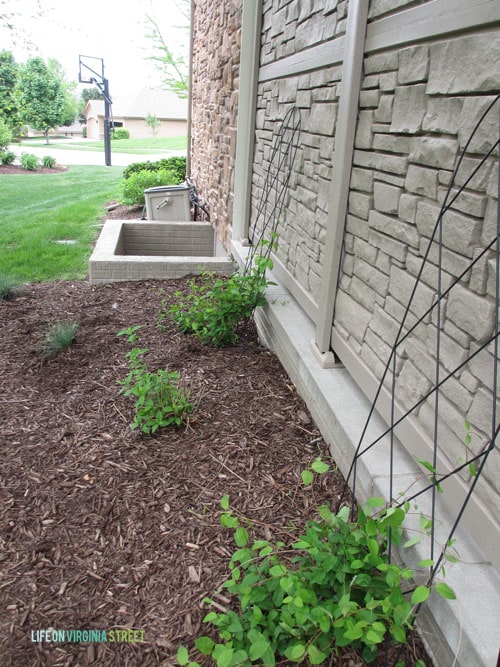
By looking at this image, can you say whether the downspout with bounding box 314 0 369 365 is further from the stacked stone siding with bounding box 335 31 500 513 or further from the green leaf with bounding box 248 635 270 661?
the green leaf with bounding box 248 635 270 661

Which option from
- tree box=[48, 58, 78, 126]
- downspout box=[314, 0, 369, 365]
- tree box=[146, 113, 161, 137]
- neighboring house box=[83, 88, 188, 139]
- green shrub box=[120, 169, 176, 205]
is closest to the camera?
downspout box=[314, 0, 369, 365]

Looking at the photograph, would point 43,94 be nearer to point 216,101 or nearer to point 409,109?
point 216,101

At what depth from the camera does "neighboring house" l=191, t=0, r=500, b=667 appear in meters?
1.54

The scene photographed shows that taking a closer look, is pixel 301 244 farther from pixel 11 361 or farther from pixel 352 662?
pixel 352 662

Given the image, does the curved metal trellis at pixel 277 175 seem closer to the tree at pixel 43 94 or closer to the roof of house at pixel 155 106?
the tree at pixel 43 94

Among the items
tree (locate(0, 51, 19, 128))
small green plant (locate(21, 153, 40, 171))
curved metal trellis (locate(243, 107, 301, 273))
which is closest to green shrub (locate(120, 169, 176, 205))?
curved metal trellis (locate(243, 107, 301, 273))

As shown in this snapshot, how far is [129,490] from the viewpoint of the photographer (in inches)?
91.8

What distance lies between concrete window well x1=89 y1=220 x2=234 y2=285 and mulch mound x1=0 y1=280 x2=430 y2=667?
1506 mm

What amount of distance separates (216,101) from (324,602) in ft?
20.3

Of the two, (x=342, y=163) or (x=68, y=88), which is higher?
(x=68, y=88)

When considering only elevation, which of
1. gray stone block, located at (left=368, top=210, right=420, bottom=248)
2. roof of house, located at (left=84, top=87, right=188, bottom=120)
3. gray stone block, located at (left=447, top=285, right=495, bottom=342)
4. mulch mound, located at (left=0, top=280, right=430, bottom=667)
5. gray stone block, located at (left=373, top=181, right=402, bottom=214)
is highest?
roof of house, located at (left=84, top=87, right=188, bottom=120)

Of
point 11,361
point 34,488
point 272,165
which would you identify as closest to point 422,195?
point 34,488

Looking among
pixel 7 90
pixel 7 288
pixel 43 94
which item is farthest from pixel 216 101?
pixel 43 94

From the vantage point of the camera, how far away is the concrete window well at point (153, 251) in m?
5.11
